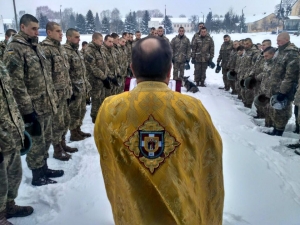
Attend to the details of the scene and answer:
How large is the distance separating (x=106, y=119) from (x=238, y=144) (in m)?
3.50

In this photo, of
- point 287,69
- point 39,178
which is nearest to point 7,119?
point 39,178

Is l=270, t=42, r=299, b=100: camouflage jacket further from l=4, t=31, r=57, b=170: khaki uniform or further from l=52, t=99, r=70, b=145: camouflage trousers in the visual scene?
l=4, t=31, r=57, b=170: khaki uniform

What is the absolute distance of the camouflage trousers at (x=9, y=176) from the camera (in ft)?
8.48

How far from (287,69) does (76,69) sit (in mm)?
3753

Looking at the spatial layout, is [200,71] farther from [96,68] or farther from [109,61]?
[96,68]

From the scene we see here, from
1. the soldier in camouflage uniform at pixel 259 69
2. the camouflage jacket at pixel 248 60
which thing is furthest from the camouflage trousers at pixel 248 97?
the soldier in camouflage uniform at pixel 259 69

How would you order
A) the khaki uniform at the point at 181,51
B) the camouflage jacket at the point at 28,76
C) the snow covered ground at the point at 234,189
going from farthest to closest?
the khaki uniform at the point at 181,51 → the camouflage jacket at the point at 28,76 → the snow covered ground at the point at 234,189

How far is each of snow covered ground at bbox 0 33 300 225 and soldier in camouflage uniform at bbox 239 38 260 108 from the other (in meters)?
3.15

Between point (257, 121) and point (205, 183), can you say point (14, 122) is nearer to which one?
point (205, 183)

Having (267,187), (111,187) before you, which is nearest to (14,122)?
(111,187)

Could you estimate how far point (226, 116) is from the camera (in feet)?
21.1

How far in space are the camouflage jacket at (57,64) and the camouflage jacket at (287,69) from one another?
12.3 feet

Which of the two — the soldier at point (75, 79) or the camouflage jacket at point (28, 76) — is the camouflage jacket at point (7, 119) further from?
the soldier at point (75, 79)

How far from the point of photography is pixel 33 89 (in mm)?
3477
